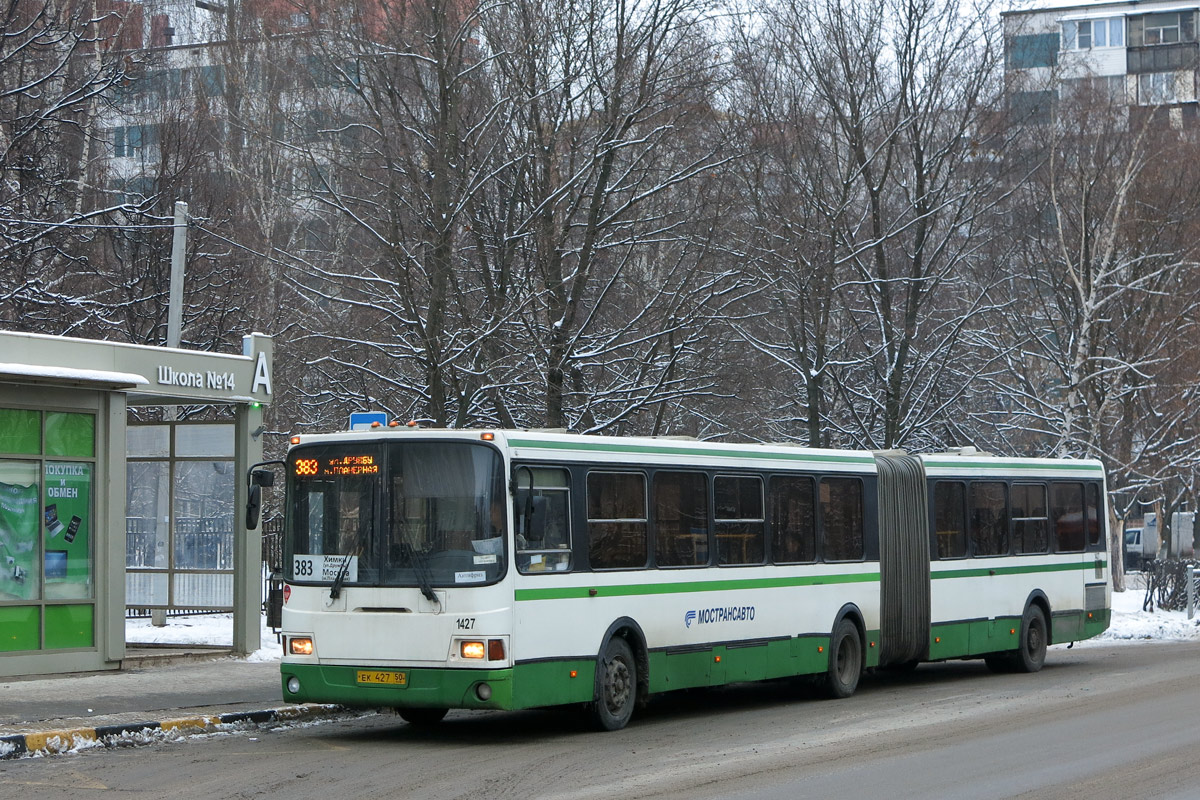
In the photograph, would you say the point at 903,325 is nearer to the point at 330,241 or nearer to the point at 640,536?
the point at 330,241

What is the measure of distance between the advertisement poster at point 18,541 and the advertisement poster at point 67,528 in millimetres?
146

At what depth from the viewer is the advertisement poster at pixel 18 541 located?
1695 cm

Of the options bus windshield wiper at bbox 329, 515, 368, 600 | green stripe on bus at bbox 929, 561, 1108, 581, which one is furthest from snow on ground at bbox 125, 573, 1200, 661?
green stripe on bus at bbox 929, 561, 1108, 581

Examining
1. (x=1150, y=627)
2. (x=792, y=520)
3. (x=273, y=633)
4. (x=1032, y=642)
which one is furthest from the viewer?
(x=1150, y=627)

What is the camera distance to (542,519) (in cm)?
1318

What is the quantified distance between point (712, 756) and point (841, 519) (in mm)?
5915

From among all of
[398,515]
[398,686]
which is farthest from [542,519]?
[398,686]

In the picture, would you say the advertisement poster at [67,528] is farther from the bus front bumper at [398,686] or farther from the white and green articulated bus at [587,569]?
the bus front bumper at [398,686]

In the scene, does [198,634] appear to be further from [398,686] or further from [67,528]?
[398,686]

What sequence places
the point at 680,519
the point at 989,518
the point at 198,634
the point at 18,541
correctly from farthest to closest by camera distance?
the point at 198,634 → the point at 989,518 → the point at 18,541 → the point at 680,519

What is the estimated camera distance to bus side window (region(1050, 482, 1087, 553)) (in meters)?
21.4

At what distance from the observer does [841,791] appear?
10.3 metres

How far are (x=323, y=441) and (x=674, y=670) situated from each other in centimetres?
388

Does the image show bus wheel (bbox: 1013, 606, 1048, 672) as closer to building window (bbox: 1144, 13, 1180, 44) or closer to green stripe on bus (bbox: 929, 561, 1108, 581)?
green stripe on bus (bbox: 929, 561, 1108, 581)
